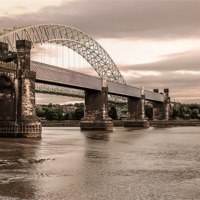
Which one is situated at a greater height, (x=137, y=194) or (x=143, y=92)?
(x=143, y=92)

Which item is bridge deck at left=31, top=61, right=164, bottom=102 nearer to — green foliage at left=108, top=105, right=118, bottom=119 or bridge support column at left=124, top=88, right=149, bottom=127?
bridge support column at left=124, top=88, right=149, bottom=127

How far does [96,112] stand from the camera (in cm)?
10888

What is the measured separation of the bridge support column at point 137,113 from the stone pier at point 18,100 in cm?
7959

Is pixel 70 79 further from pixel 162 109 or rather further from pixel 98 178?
pixel 162 109

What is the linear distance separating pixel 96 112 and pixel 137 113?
36.3 metres

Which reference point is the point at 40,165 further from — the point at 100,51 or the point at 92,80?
the point at 100,51

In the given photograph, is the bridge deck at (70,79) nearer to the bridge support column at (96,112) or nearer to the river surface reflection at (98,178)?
the bridge support column at (96,112)

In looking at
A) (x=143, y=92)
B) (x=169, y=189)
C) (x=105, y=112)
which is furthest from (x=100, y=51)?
(x=169, y=189)

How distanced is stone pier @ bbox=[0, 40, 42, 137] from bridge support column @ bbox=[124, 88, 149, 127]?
261 ft

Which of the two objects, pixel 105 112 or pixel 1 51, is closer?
pixel 1 51

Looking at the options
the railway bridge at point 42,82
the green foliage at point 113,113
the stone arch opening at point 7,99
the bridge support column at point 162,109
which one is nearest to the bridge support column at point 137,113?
the railway bridge at point 42,82

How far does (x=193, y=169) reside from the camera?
27.6 metres

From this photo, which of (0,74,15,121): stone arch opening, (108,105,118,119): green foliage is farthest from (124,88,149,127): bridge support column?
(0,74,15,121): stone arch opening

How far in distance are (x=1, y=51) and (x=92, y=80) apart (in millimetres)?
39687
